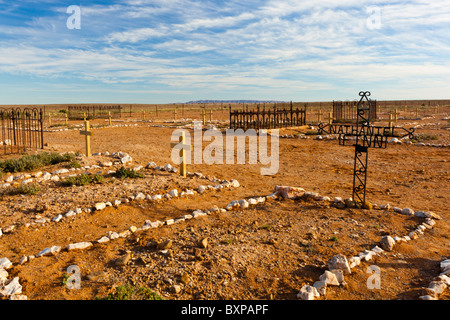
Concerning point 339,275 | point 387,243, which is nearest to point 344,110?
point 387,243

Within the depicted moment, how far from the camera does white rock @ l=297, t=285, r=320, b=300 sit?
4180mm

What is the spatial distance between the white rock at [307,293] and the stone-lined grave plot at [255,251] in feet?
0.04

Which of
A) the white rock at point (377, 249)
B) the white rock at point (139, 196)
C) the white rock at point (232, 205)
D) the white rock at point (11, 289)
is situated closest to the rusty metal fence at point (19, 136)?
the white rock at point (139, 196)

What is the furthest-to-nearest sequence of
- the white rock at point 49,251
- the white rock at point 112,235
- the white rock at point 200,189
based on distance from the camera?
the white rock at point 200,189, the white rock at point 112,235, the white rock at point 49,251

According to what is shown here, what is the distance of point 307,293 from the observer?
4203 mm

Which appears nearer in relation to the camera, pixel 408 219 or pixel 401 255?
pixel 401 255

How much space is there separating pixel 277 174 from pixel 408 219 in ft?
18.4

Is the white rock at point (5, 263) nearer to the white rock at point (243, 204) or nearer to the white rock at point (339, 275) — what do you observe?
the white rock at point (243, 204)

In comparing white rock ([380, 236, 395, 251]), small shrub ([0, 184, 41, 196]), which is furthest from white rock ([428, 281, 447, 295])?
small shrub ([0, 184, 41, 196])

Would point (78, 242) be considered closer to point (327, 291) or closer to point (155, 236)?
point (155, 236)

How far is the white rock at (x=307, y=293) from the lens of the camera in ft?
13.7

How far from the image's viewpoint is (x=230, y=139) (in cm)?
2091

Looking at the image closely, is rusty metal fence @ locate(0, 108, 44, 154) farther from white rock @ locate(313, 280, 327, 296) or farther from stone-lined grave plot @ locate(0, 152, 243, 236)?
white rock @ locate(313, 280, 327, 296)
